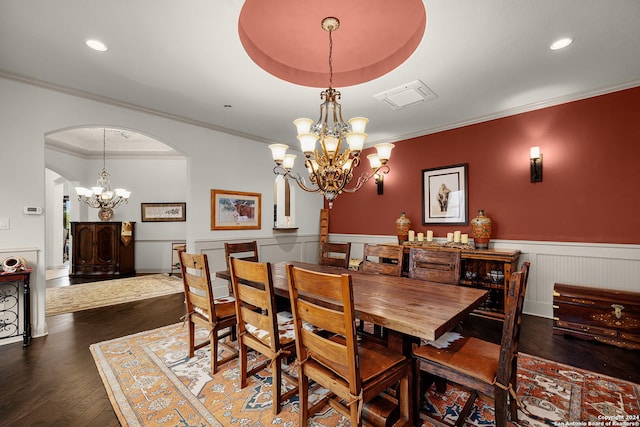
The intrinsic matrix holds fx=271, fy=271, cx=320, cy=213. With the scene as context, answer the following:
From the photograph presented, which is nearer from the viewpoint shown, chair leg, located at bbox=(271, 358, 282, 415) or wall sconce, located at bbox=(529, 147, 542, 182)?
chair leg, located at bbox=(271, 358, 282, 415)

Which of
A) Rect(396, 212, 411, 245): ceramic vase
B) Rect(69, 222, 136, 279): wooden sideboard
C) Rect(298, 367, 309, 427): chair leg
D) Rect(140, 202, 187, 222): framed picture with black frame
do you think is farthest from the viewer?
Rect(140, 202, 187, 222): framed picture with black frame

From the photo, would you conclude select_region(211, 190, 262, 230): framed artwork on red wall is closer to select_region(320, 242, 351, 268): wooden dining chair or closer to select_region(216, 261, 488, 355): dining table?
select_region(320, 242, 351, 268): wooden dining chair

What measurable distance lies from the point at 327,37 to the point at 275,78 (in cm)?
72

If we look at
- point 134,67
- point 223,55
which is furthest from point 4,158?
point 223,55

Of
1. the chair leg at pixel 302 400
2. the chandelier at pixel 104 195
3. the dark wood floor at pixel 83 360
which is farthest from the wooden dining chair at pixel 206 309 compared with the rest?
the chandelier at pixel 104 195

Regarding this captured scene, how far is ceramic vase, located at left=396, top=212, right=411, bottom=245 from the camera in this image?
452cm

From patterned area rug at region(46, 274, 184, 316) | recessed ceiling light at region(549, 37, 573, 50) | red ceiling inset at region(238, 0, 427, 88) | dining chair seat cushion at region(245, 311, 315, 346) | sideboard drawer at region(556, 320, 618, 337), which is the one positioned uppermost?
red ceiling inset at region(238, 0, 427, 88)

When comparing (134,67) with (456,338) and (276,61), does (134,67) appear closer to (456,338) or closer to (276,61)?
(276,61)

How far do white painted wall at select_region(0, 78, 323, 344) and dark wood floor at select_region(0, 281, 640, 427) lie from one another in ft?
1.55

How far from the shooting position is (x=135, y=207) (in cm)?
685

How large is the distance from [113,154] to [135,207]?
1.37 meters

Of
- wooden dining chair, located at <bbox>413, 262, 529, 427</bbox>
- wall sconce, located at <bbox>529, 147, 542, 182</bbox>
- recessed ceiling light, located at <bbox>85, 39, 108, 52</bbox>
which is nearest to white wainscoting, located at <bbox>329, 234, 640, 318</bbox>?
wall sconce, located at <bbox>529, 147, 542, 182</bbox>

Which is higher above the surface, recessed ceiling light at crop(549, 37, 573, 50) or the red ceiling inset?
the red ceiling inset

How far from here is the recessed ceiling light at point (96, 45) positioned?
2.31 m
